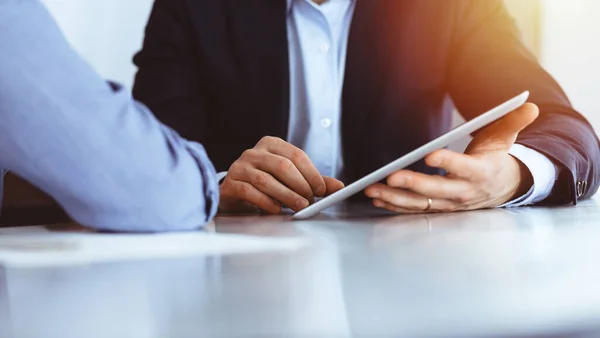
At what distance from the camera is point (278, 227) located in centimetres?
58

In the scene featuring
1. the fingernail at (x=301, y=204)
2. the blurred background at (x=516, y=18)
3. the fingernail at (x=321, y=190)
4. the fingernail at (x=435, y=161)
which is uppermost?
the blurred background at (x=516, y=18)

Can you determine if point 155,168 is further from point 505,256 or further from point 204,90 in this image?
point 204,90

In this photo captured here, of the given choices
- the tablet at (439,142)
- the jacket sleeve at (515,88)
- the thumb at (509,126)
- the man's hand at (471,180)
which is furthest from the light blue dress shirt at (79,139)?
the jacket sleeve at (515,88)

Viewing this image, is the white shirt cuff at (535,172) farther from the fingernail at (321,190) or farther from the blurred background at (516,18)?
the blurred background at (516,18)

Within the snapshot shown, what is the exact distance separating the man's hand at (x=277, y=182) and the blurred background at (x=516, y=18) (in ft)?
4.82

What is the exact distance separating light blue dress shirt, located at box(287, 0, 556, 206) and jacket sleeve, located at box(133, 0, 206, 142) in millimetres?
204

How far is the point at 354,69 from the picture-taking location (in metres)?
1.18

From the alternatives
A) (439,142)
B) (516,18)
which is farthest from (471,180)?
(516,18)

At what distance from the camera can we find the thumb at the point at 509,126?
2.23 ft

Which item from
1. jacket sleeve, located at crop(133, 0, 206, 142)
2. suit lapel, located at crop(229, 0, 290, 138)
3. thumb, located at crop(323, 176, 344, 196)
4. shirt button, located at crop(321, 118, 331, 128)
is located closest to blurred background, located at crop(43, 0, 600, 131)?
jacket sleeve, located at crop(133, 0, 206, 142)

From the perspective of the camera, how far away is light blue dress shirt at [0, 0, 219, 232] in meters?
0.45

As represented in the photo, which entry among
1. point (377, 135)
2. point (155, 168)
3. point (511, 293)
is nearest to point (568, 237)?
point (511, 293)

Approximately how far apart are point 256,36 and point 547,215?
0.71 meters

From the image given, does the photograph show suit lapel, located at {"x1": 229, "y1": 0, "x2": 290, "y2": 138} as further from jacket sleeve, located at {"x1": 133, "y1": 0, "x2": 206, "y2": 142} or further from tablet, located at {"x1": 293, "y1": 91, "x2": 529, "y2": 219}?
tablet, located at {"x1": 293, "y1": 91, "x2": 529, "y2": 219}
